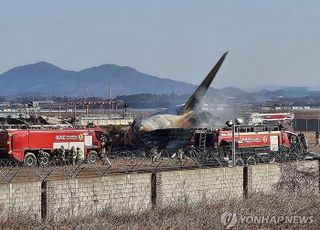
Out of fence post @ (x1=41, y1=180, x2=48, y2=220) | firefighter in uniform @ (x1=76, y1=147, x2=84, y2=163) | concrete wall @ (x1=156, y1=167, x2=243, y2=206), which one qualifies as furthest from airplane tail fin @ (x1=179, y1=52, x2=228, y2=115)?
fence post @ (x1=41, y1=180, x2=48, y2=220)

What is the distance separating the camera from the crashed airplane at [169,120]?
53750mm

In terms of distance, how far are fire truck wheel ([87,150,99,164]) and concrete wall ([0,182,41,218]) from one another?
22.7 m

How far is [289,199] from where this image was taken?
77.6ft

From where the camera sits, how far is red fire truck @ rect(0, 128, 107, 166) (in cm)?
4194

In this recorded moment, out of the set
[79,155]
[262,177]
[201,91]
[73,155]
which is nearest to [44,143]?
[73,155]

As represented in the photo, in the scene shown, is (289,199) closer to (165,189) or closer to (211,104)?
(165,189)

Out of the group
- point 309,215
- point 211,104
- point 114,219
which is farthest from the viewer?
point 211,104

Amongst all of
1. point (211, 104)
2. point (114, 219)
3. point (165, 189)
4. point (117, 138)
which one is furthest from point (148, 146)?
point (114, 219)

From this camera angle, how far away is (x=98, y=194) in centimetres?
2206

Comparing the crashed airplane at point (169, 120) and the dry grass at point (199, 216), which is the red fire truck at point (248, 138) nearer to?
the crashed airplane at point (169, 120)

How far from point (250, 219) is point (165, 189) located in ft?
13.8

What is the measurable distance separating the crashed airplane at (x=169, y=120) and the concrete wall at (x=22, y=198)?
101ft

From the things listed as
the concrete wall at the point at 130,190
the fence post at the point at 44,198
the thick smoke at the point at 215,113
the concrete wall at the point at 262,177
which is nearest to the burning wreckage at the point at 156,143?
the thick smoke at the point at 215,113

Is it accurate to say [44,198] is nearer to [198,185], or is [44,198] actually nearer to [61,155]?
[198,185]
